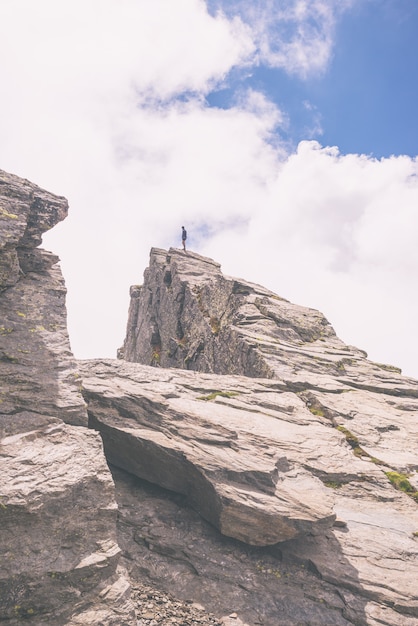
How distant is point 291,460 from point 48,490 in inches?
548

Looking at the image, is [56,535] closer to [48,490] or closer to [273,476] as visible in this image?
[48,490]

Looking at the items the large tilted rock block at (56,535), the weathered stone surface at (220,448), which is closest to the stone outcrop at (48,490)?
the large tilted rock block at (56,535)

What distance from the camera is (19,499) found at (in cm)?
1375

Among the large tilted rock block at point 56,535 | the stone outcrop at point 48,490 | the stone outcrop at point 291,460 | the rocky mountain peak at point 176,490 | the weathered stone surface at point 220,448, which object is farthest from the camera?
the weathered stone surface at point 220,448

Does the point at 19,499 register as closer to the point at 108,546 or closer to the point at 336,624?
the point at 108,546

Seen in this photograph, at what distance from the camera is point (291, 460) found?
915 inches

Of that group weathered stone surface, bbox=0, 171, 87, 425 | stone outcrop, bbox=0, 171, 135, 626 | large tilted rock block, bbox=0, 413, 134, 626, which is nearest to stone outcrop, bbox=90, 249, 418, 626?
weathered stone surface, bbox=0, 171, 87, 425

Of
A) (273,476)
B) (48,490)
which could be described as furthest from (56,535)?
(273,476)

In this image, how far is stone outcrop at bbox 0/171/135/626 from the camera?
12883 millimetres

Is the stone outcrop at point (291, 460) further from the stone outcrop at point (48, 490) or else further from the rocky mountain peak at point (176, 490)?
the stone outcrop at point (48, 490)

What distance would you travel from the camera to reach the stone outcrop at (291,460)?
18.3 metres

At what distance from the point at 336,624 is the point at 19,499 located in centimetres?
1355

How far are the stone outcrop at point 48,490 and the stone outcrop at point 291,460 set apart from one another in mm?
3964

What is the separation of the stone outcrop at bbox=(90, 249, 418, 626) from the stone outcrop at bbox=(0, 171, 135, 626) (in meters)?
3.96
